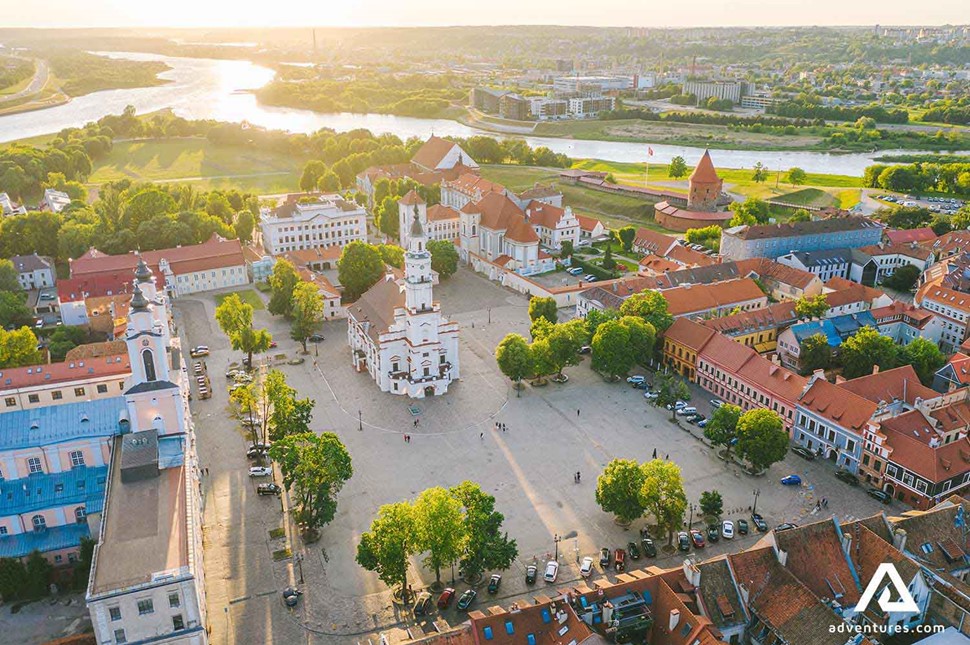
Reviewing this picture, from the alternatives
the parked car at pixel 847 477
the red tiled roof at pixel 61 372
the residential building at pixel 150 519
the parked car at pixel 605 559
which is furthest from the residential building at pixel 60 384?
the parked car at pixel 847 477

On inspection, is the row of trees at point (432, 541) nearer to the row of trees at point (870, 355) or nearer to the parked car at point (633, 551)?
the parked car at point (633, 551)

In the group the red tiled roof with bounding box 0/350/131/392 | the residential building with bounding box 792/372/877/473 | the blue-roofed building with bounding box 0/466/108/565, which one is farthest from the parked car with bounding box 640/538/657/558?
the red tiled roof with bounding box 0/350/131/392

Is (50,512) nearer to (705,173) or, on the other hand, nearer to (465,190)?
(465,190)

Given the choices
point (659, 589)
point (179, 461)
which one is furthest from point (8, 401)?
point (659, 589)

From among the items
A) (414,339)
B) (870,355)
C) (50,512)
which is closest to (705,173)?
(870,355)

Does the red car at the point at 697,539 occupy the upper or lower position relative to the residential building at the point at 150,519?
lower

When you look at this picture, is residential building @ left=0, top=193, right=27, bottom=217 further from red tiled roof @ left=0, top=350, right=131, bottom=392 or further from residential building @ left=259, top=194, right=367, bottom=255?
red tiled roof @ left=0, top=350, right=131, bottom=392

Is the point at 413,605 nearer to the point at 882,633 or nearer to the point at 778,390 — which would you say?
the point at 882,633
